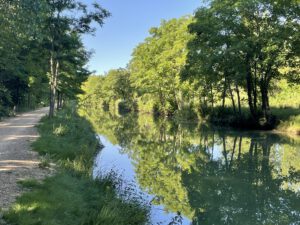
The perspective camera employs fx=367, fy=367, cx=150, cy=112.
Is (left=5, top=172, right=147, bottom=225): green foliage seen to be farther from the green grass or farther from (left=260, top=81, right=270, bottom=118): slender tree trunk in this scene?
(left=260, top=81, right=270, bottom=118): slender tree trunk

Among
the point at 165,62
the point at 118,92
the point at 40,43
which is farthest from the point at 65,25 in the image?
the point at 118,92

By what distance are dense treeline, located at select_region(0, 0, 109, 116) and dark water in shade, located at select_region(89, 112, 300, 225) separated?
564cm

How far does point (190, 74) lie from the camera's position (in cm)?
3594

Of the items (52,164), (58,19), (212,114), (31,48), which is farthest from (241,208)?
(212,114)

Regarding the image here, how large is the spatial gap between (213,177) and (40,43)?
1684cm

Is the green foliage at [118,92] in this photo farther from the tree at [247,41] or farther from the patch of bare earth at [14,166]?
the patch of bare earth at [14,166]

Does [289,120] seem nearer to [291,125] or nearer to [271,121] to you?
[291,125]

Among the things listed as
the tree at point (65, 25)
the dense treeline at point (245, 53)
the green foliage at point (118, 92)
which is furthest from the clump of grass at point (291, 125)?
the green foliage at point (118, 92)

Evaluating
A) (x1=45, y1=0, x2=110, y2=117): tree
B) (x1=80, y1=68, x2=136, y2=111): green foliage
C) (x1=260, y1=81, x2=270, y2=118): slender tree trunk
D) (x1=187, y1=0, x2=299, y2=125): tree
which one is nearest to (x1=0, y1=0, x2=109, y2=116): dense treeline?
(x1=45, y1=0, x2=110, y2=117): tree

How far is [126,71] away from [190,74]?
62377 mm

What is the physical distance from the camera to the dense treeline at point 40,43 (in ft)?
25.6

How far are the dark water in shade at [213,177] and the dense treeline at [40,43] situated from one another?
5.64 meters

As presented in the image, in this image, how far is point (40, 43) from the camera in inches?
1016

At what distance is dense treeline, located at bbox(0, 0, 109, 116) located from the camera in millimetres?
7805
